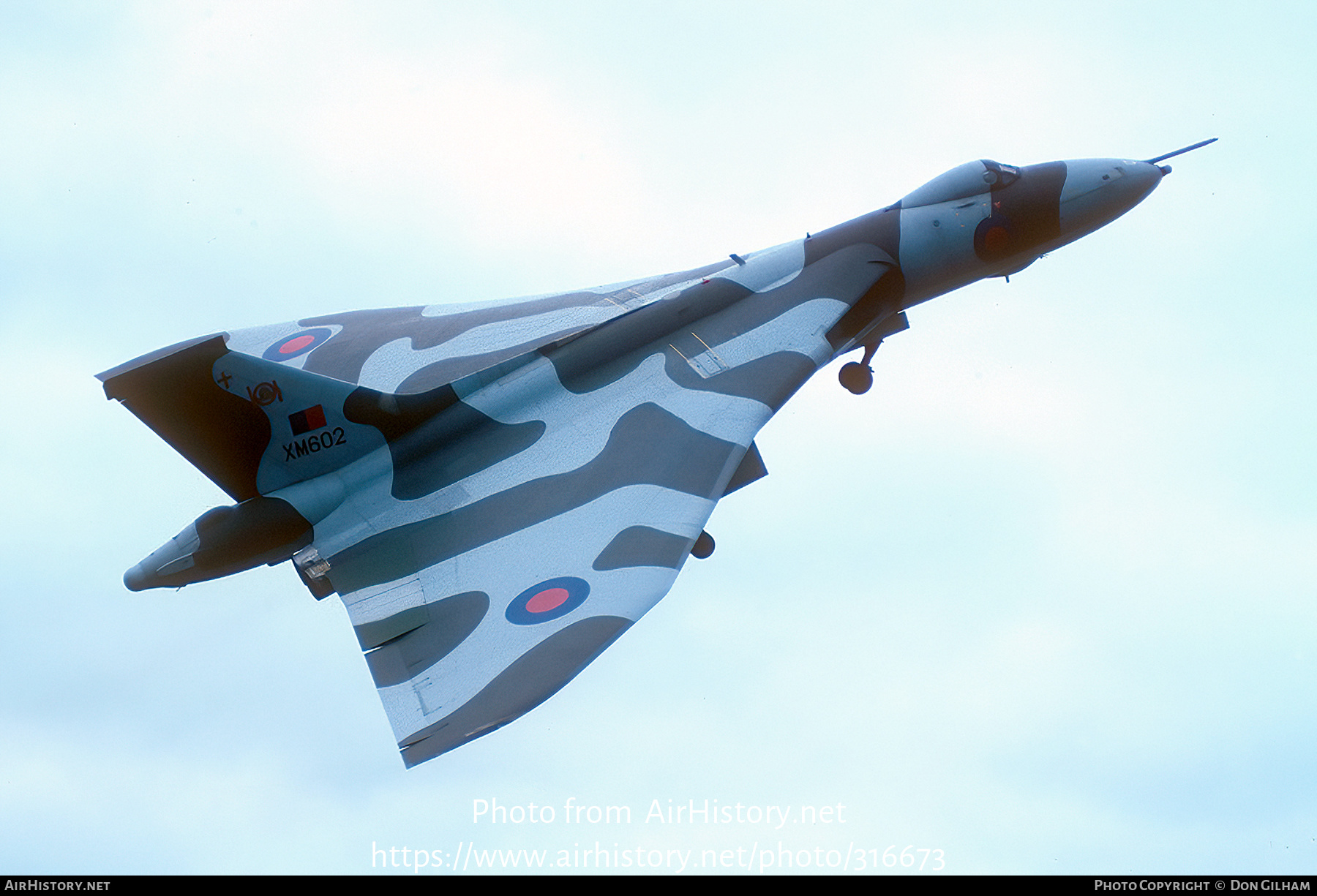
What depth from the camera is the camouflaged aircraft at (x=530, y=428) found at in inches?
709

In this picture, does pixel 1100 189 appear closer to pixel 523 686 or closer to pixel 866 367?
pixel 866 367

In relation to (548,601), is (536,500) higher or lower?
higher

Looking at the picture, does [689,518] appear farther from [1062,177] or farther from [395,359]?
[1062,177]

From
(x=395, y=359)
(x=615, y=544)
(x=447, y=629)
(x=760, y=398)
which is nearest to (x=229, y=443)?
(x=395, y=359)

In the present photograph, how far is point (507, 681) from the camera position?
16.3 metres

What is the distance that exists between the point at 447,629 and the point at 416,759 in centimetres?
328

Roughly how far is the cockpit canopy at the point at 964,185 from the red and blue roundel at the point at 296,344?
12727mm

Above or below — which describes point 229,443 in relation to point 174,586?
above

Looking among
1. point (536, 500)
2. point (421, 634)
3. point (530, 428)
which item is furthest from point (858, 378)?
point (421, 634)

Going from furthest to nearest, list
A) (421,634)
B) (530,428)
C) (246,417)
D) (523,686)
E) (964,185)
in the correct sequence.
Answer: (964,185) → (530,428) → (246,417) → (421,634) → (523,686)

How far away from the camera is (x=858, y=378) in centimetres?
2539

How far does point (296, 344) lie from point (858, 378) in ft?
39.7

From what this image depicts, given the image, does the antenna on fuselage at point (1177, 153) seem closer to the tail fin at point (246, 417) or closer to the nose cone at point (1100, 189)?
the nose cone at point (1100, 189)

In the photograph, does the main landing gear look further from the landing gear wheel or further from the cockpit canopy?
the cockpit canopy
